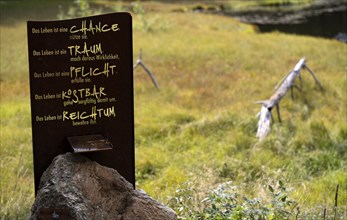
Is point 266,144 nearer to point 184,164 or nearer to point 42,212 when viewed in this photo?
point 184,164

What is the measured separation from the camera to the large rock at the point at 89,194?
4000 millimetres

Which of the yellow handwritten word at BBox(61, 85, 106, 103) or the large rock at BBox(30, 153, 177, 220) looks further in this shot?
the yellow handwritten word at BBox(61, 85, 106, 103)

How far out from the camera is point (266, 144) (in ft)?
32.7

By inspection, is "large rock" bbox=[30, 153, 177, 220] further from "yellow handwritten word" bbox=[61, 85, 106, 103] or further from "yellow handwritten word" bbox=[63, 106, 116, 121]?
"yellow handwritten word" bbox=[61, 85, 106, 103]

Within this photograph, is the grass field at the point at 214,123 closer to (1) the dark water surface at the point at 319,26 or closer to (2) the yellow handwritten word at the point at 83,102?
(2) the yellow handwritten word at the point at 83,102

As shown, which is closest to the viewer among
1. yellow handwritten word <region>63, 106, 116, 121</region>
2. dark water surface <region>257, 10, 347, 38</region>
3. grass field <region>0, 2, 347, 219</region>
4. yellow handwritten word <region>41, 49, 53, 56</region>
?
yellow handwritten word <region>41, 49, 53, 56</region>

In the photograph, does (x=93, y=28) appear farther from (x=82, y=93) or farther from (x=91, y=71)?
(x=82, y=93)

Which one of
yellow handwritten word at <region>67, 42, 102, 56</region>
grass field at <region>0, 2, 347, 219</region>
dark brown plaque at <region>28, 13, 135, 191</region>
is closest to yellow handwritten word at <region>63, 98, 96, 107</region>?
dark brown plaque at <region>28, 13, 135, 191</region>

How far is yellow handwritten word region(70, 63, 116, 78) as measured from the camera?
4457 mm

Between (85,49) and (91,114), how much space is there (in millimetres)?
499

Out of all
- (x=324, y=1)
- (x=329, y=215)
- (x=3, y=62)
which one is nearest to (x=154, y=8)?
(x=324, y=1)

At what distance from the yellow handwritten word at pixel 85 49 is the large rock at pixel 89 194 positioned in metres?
0.77

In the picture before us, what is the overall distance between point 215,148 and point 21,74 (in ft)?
21.1

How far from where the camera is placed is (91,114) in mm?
4551
